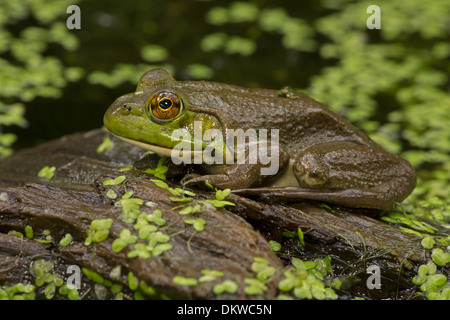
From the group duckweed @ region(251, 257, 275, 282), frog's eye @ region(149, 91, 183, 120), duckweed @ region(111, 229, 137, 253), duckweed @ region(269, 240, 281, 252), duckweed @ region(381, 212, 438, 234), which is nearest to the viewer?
duckweed @ region(251, 257, 275, 282)

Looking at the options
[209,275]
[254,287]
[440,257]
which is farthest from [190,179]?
[440,257]

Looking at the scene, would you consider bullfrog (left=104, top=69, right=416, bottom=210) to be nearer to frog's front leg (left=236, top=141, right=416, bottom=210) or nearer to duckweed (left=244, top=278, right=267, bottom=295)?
frog's front leg (left=236, top=141, right=416, bottom=210)

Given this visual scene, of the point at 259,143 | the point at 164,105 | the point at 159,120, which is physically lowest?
the point at 259,143

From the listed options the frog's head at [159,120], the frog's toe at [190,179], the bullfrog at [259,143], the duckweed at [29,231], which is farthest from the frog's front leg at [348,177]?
the duckweed at [29,231]

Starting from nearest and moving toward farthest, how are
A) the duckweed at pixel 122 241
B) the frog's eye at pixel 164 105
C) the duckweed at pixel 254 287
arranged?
the duckweed at pixel 254 287 < the duckweed at pixel 122 241 < the frog's eye at pixel 164 105

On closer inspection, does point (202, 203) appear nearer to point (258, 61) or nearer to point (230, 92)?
point (230, 92)

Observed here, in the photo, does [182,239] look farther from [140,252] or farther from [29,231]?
[29,231]

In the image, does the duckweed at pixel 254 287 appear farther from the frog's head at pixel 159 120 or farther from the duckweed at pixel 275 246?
the frog's head at pixel 159 120

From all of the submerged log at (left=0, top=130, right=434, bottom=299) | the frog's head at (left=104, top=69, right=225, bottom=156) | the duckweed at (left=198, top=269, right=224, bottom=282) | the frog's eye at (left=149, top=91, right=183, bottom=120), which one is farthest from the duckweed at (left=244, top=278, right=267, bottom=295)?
the frog's eye at (left=149, top=91, right=183, bottom=120)
